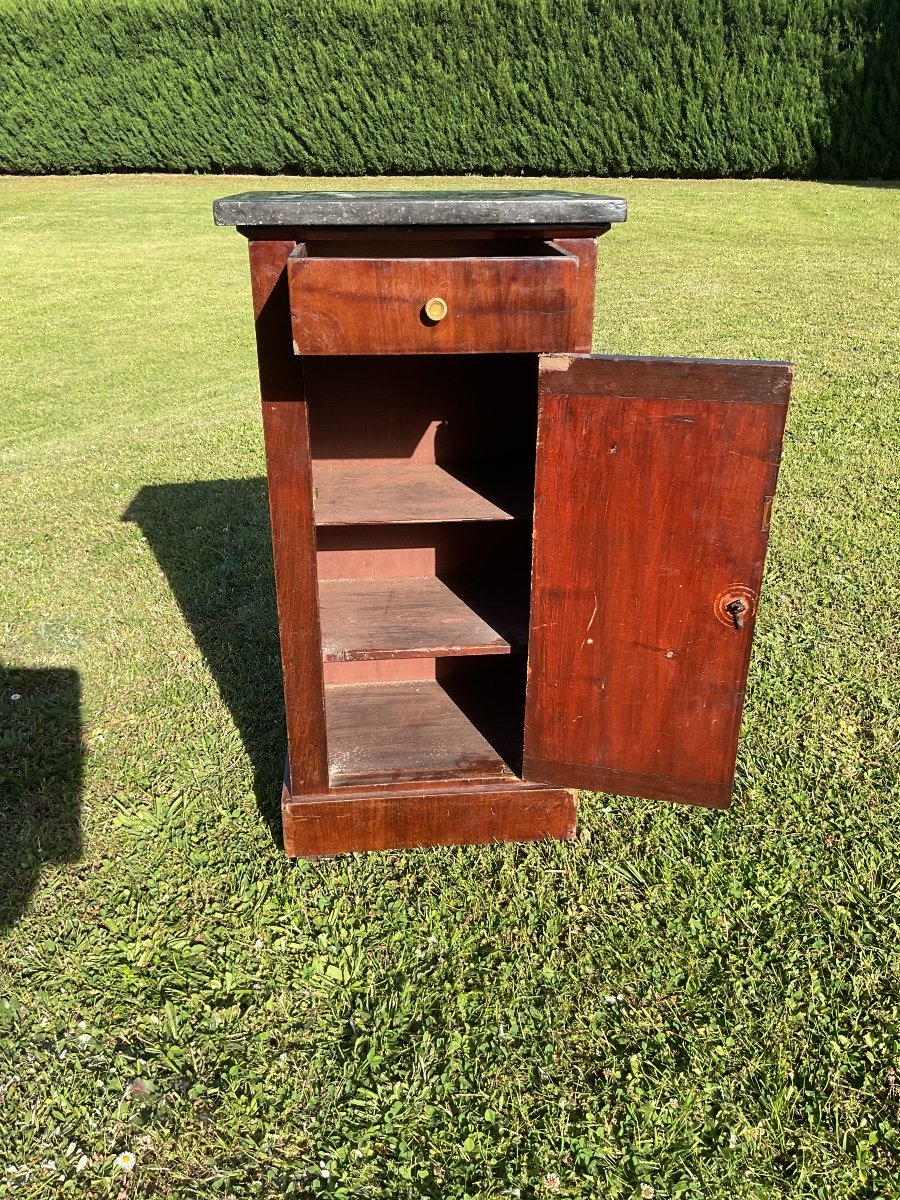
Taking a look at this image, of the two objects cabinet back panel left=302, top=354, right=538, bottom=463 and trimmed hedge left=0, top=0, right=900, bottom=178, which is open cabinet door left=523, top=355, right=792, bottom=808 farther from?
trimmed hedge left=0, top=0, right=900, bottom=178

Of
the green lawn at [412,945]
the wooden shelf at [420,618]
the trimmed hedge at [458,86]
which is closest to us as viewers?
the green lawn at [412,945]

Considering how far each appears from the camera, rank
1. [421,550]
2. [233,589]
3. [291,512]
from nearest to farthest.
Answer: [291,512] < [421,550] < [233,589]

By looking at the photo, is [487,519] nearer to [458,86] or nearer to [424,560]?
[424,560]

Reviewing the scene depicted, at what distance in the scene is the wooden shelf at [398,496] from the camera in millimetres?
2180

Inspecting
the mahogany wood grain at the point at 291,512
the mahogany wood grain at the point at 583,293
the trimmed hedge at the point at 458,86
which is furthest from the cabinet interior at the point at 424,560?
the trimmed hedge at the point at 458,86

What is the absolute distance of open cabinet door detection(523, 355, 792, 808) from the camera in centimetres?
178

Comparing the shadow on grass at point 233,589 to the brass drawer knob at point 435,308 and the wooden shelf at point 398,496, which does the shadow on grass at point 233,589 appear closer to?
the wooden shelf at point 398,496

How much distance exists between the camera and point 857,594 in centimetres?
354

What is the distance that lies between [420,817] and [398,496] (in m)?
0.81

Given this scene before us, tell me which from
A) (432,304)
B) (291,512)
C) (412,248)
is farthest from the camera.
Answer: (412,248)

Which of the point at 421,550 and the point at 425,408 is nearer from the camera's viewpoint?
the point at 425,408

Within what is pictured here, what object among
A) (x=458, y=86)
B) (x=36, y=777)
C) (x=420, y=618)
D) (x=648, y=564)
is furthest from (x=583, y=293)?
(x=458, y=86)

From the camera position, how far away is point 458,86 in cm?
1577

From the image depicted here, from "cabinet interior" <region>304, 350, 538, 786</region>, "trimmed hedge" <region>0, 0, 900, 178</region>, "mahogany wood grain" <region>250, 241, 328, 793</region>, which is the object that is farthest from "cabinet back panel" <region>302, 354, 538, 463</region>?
"trimmed hedge" <region>0, 0, 900, 178</region>
